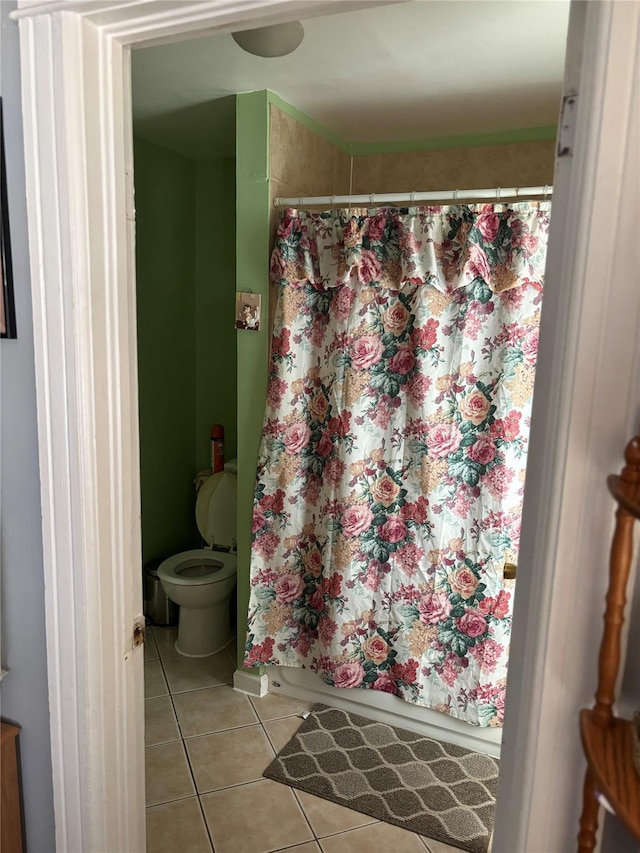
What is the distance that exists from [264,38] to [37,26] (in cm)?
81

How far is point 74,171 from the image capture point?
1040 millimetres

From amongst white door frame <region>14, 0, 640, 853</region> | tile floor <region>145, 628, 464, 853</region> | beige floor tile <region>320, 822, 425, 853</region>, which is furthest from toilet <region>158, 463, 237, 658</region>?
white door frame <region>14, 0, 640, 853</region>

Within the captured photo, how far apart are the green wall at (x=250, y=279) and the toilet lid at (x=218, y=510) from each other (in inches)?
21.5

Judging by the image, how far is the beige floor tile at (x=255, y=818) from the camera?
1.88 meters

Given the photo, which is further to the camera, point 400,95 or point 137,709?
point 400,95

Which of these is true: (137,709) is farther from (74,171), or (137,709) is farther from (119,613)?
(74,171)

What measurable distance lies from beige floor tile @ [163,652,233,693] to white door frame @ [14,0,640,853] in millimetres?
1360

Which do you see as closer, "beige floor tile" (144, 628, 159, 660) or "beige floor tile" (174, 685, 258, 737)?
"beige floor tile" (174, 685, 258, 737)

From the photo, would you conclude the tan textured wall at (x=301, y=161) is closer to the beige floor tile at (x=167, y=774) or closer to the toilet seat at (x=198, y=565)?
the toilet seat at (x=198, y=565)

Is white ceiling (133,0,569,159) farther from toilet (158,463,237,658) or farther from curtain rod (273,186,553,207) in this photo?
toilet (158,463,237,658)

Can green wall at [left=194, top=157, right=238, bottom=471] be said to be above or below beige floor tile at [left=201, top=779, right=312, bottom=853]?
above

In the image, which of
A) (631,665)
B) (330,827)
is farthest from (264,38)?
(330,827)

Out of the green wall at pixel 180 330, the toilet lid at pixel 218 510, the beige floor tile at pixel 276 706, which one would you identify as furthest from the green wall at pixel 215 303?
the beige floor tile at pixel 276 706

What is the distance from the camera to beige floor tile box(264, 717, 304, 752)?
2.33 meters
